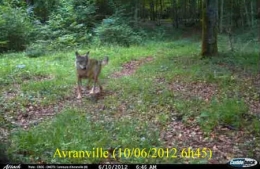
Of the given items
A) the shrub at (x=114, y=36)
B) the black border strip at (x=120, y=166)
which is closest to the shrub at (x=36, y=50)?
the shrub at (x=114, y=36)

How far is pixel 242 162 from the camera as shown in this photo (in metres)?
5.57

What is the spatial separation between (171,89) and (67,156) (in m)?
5.24

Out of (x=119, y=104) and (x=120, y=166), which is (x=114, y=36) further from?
(x=120, y=166)

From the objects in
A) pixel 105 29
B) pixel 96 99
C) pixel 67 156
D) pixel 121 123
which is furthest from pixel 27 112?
pixel 105 29

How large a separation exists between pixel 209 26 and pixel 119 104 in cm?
728

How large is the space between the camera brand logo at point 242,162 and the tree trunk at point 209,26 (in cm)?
1003

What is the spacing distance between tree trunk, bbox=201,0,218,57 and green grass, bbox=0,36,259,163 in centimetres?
60

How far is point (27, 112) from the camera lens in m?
9.13

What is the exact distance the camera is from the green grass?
6556mm
